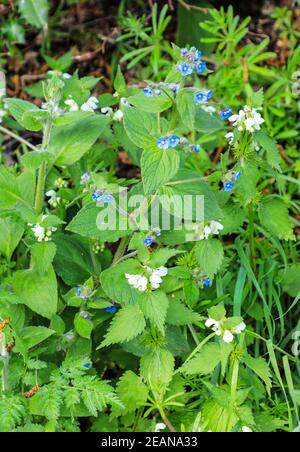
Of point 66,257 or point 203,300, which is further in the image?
point 203,300

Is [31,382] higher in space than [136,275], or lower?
lower

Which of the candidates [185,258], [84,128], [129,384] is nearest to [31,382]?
[129,384]

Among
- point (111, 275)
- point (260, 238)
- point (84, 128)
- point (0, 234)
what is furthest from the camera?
point (260, 238)

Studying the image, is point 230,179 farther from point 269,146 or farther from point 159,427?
point 159,427

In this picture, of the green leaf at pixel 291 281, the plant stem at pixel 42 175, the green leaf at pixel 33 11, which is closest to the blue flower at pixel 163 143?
the plant stem at pixel 42 175

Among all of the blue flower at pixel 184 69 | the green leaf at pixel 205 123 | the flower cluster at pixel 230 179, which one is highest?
the blue flower at pixel 184 69

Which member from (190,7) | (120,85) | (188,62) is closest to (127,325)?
(188,62)

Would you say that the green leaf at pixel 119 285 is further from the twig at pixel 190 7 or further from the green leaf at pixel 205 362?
the twig at pixel 190 7

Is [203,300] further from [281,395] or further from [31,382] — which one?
[31,382]
